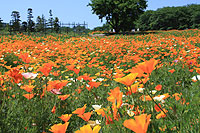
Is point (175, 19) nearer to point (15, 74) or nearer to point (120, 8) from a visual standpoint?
point (120, 8)

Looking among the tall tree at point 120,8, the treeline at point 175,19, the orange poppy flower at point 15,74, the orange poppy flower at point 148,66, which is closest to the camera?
the orange poppy flower at point 148,66

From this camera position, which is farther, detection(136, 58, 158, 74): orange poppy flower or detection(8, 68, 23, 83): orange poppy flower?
detection(8, 68, 23, 83): orange poppy flower

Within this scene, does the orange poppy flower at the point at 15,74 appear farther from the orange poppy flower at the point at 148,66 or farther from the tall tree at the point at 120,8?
the tall tree at the point at 120,8

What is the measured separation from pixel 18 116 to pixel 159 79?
284 centimetres

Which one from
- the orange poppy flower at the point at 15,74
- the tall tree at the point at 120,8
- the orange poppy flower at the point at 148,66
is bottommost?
the orange poppy flower at the point at 15,74

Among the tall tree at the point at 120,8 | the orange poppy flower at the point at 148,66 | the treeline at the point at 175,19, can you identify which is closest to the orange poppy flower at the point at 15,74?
the orange poppy flower at the point at 148,66

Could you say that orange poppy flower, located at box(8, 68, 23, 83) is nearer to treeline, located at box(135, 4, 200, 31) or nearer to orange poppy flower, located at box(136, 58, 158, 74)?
orange poppy flower, located at box(136, 58, 158, 74)

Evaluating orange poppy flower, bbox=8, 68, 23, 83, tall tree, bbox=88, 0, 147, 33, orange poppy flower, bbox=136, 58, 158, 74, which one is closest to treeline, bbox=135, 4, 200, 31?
tall tree, bbox=88, 0, 147, 33

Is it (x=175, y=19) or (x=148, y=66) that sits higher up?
(x=175, y=19)

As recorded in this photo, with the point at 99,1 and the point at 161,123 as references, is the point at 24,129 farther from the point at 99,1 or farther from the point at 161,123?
the point at 99,1

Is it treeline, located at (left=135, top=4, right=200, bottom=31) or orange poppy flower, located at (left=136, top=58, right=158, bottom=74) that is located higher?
treeline, located at (left=135, top=4, right=200, bottom=31)

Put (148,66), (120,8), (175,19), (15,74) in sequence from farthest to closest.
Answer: (175,19)
(120,8)
(15,74)
(148,66)

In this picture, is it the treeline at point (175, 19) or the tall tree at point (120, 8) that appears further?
the treeline at point (175, 19)

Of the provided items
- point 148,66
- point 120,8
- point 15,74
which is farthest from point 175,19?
point 148,66
